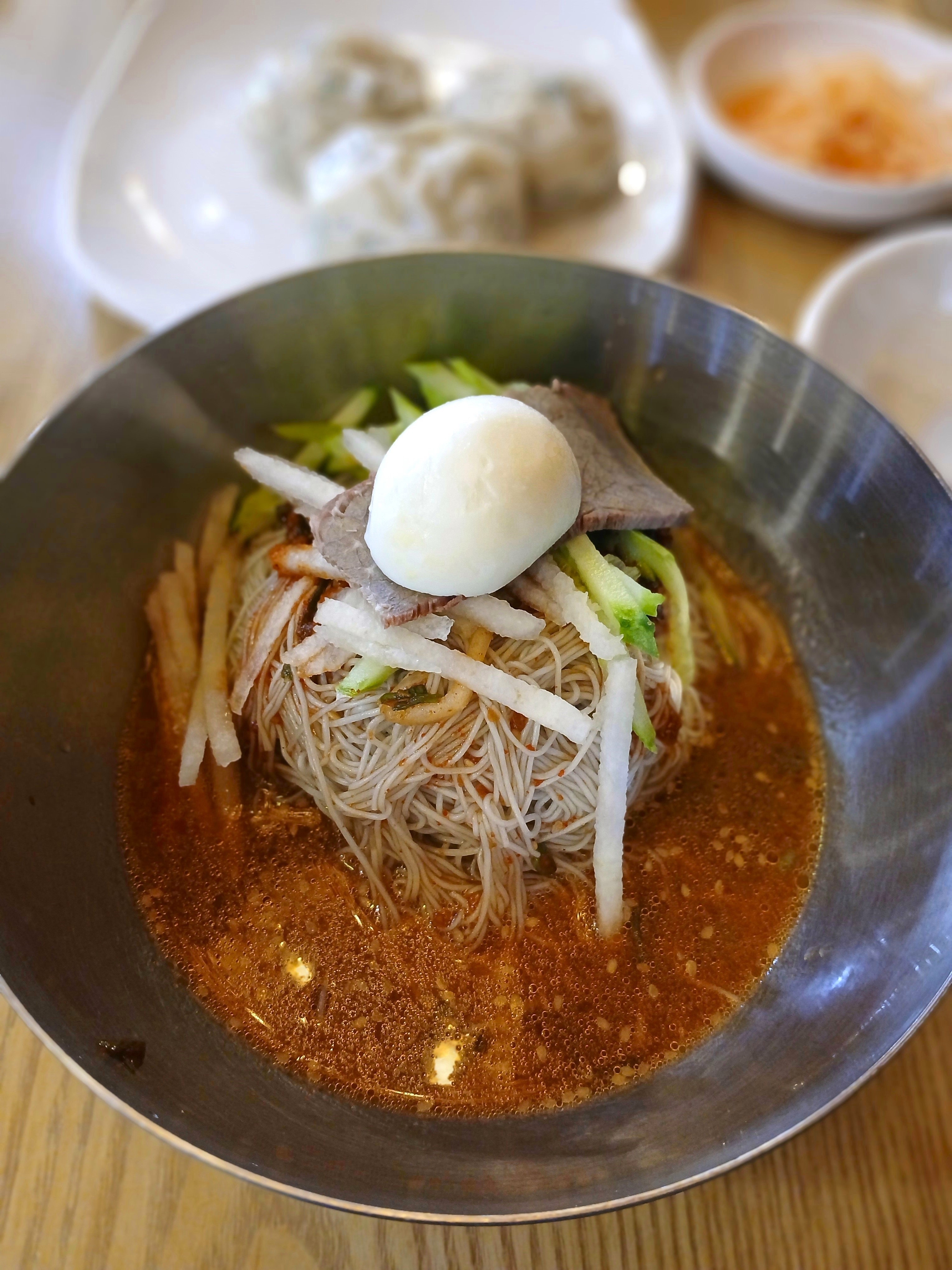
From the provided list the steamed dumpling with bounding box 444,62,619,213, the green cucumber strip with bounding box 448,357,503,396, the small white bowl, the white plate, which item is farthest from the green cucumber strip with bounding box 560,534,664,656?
the small white bowl

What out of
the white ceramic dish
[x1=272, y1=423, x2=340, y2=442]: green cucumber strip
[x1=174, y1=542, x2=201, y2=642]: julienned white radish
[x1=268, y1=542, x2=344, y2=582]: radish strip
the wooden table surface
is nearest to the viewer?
the wooden table surface

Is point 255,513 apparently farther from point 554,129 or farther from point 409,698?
point 554,129

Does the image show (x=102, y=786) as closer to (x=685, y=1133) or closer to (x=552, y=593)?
(x=552, y=593)

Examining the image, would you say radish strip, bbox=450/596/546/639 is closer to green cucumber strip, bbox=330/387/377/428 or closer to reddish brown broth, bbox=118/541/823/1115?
reddish brown broth, bbox=118/541/823/1115

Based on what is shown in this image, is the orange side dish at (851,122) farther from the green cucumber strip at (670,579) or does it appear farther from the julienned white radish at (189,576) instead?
the julienned white radish at (189,576)

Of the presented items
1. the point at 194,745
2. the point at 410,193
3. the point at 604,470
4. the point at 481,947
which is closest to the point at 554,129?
the point at 410,193

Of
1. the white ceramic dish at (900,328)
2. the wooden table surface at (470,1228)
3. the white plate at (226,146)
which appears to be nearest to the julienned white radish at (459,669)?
the wooden table surface at (470,1228)
